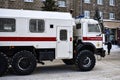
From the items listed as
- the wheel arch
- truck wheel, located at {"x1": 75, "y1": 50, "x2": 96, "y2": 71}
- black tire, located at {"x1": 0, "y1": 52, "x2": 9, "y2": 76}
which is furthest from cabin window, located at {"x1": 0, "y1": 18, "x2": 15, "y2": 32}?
truck wheel, located at {"x1": 75, "y1": 50, "x2": 96, "y2": 71}

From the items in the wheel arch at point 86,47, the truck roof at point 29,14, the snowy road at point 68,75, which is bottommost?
the snowy road at point 68,75

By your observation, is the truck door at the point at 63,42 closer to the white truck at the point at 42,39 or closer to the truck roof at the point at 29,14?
the white truck at the point at 42,39

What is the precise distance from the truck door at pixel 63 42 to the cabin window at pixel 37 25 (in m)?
0.92

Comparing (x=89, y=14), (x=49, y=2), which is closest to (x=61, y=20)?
(x=49, y=2)

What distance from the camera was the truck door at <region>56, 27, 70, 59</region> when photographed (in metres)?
17.7

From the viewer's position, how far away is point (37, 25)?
56.1 ft

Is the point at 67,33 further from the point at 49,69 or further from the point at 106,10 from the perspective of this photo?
the point at 106,10

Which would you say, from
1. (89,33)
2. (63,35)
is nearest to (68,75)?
(63,35)

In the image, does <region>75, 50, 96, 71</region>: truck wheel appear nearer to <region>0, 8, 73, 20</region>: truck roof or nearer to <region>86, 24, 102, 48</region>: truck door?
<region>86, 24, 102, 48</region>: truck door

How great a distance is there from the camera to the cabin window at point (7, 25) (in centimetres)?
1636

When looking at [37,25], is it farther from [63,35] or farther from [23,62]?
[23,62]

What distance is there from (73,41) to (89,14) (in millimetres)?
38231

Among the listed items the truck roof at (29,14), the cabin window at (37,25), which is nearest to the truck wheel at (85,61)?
Answer: the truck roof at (29,14)

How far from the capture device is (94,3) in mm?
57594
